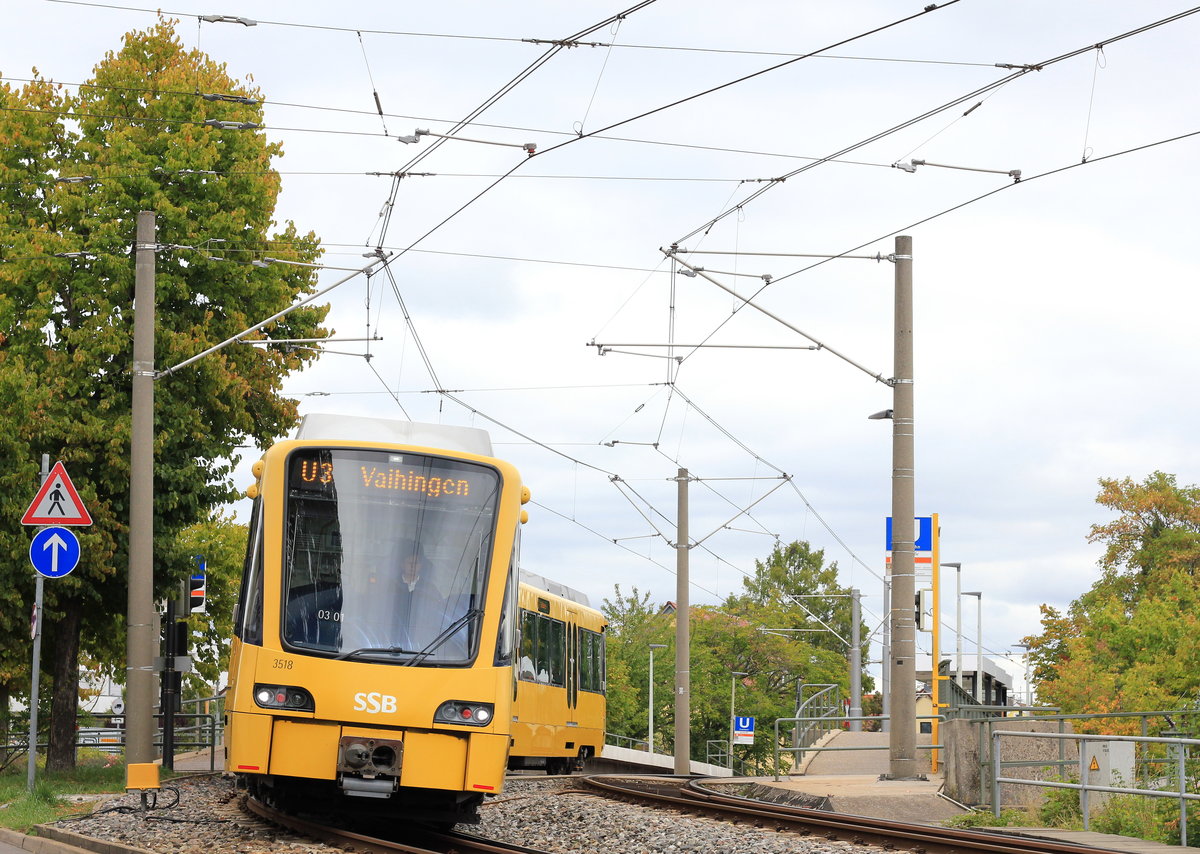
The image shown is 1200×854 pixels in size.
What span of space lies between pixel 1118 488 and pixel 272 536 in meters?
53.7

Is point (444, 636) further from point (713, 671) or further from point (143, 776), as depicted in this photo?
point (713, 671)

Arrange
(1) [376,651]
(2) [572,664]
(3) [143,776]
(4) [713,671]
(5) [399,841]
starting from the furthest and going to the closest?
(4) [713,671]
(2) [572,664]
(3) [143,776]
(5) [399,841]
(1) [376,651]

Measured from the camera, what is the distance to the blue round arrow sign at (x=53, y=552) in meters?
15.8

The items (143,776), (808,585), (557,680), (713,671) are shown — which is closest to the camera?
(143,776)

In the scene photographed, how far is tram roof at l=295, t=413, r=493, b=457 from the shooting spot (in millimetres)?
13867

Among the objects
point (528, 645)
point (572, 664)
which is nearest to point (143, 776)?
point (528, 645)

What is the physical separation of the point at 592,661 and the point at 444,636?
17671 millimetres

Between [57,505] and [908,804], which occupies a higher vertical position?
[57,505]

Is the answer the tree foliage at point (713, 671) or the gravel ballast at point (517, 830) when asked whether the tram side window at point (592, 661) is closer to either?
the gravel ballast at point (517, 830)

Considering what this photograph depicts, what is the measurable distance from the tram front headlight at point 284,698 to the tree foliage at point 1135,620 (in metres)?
24.5

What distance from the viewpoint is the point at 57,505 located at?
15.7 m

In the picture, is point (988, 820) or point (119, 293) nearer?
point (988, 820)

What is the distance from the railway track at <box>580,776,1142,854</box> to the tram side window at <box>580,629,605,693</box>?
27.4 feet

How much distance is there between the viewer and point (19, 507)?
878 inches
